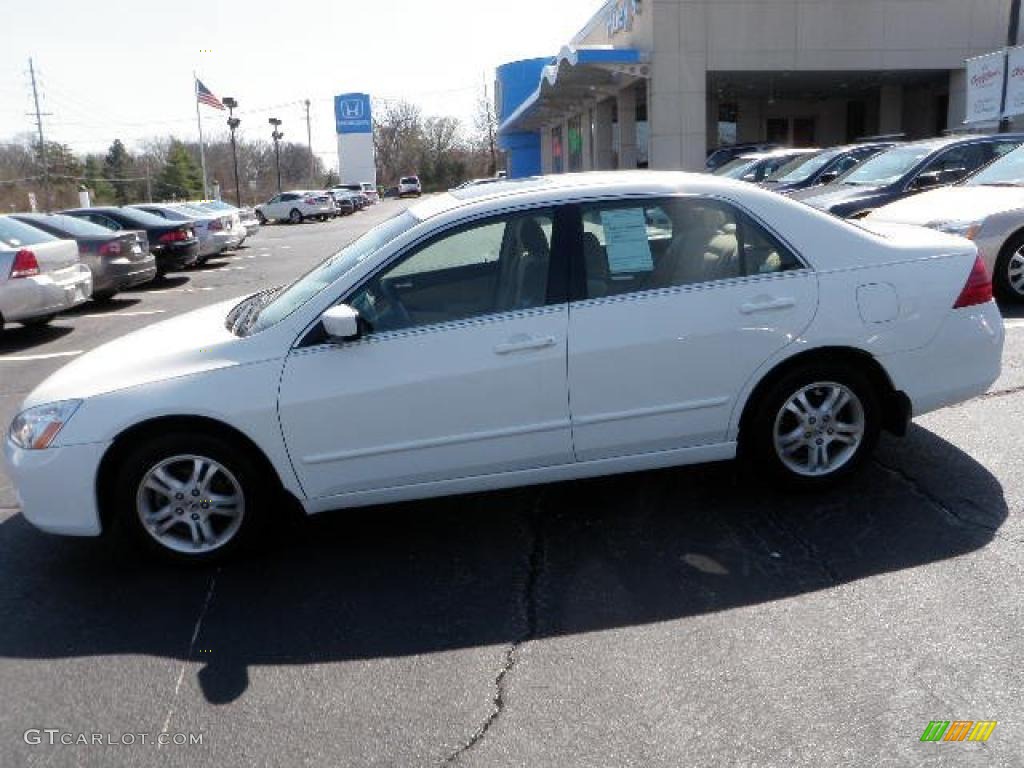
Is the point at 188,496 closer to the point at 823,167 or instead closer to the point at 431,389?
the point at 431,389

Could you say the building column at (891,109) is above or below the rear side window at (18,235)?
above

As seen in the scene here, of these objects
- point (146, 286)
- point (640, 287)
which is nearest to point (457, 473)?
A: point (640, 287)

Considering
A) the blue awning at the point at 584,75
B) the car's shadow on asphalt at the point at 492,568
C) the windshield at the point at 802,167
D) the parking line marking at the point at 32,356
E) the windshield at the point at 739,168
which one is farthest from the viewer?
the blue awning at the point at 584,75

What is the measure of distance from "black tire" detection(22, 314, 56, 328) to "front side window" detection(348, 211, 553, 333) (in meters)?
8.29

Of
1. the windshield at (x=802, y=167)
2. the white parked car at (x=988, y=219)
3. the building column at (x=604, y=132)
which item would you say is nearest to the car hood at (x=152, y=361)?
the white parked car at (x=988, y=219)

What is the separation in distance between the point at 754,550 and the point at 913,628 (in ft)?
2.65

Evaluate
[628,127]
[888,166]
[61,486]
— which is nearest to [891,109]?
[628,127]

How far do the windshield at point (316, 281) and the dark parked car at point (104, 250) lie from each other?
969 cm

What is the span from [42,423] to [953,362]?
433 centimetres

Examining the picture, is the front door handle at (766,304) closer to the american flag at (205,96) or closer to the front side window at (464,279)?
the front side window at (464,279)

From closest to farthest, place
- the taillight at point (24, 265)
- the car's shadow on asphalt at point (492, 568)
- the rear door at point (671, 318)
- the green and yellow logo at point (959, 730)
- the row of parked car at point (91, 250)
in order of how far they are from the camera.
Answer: the green and yellow logo at point (959, 730) < the car's shadow on asphalt at point (492, 568) < the rear door at point (671, 318) < the taillight at point (24, 265) < the row of parked car at point (91, 250)

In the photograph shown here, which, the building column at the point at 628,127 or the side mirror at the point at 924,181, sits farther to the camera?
the building column at the point at 628,127

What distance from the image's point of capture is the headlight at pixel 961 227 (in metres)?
8.31

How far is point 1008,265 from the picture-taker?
8.58 meters
